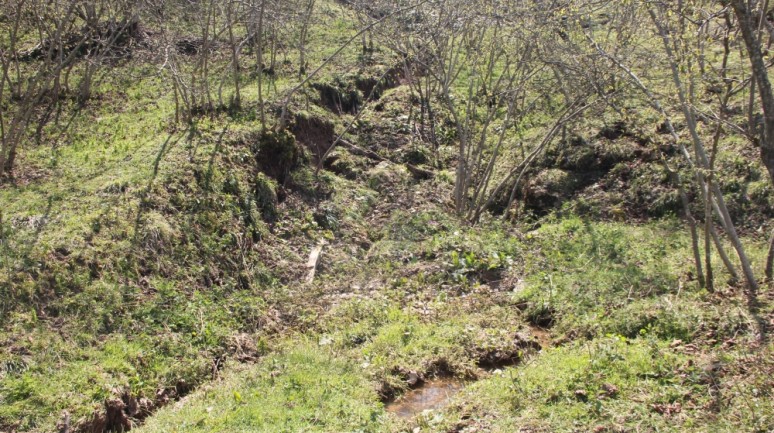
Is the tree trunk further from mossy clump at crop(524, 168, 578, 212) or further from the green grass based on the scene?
mossy clump at crop(524, 168, 578, 212)

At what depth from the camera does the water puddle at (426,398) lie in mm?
7082

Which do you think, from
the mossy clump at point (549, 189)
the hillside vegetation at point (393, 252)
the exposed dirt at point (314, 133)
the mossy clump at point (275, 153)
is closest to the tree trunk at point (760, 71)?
the hillside vegetation at point (393, 252)

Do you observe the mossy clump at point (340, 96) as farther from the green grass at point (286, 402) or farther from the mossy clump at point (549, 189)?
the green grass at point (286, 402)

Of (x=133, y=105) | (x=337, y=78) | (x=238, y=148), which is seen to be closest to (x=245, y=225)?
(x=238, y=148)

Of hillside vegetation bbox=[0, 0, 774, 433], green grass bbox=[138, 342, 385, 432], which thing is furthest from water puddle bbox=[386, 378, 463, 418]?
green grass bbox=[138, 342, 385, 432]

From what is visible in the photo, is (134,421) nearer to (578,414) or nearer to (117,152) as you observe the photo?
(578,414)

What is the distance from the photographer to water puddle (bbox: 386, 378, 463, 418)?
279 inches

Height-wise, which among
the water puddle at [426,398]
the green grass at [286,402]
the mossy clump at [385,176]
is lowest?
the water puddle at [426,398]

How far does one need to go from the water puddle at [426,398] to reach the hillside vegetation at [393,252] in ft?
0.17

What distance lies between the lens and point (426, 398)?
7355mm

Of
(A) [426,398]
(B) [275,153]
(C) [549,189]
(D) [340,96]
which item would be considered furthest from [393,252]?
(D) [340,96]

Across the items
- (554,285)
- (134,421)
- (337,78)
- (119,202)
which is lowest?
(134,421)

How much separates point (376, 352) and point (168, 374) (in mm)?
2463

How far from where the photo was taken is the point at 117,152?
11.7 metres
